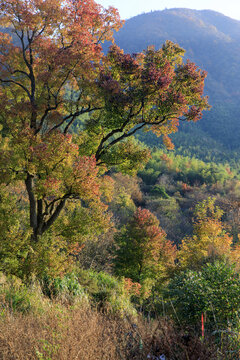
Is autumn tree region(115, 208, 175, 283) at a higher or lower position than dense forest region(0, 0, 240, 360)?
lower

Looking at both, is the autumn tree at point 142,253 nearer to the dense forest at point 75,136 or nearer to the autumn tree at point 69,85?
the dense forest at point 75,136

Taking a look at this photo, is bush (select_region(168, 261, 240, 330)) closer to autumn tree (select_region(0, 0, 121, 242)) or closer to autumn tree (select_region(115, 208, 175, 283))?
autumn tree (select_region(0, 0, 121, 242))

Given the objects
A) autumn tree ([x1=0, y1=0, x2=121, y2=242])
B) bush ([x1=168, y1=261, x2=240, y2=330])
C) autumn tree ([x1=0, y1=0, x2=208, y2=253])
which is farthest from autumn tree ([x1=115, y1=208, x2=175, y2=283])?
bush ([x1=168, y1=261, x2=240, y2=330])

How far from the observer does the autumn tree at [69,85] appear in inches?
291

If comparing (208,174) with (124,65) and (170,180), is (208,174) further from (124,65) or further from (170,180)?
(124,65)

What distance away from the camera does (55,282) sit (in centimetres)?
759

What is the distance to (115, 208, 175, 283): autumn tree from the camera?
58.9ft

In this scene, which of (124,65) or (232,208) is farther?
(232,208)

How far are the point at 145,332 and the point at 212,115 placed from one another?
14659 centimetres

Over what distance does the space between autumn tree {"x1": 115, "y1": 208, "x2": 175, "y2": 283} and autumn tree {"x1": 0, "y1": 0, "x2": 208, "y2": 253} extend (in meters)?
10.1

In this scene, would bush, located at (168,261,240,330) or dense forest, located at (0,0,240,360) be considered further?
dense forest, located at (0,0,240,360)

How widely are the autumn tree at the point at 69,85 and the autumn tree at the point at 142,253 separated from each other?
33.0 feet

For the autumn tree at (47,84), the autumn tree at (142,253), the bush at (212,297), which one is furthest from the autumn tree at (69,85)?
the autumn tree at (142,253)

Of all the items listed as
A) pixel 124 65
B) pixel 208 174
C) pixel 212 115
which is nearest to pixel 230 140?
pixel 212 115
